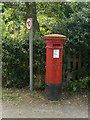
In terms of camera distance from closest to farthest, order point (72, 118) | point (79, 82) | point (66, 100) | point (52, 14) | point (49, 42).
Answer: point (72, 118), point (49, 42), point (66, 100), point (79, 82), point (52, 14)

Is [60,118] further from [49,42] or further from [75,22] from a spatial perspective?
[75,22]

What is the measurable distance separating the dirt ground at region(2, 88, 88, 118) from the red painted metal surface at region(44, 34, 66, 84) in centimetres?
61

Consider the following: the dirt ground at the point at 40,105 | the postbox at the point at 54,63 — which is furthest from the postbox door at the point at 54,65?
the dirt ground at the point at 40,105

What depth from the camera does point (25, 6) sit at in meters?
6.16

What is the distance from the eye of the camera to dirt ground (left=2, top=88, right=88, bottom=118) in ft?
12.1

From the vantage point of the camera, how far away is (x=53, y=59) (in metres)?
4.26

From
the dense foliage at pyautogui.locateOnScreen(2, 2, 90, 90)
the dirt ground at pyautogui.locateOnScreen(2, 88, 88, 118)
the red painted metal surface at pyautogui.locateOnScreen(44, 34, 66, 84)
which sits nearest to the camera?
the dirt ground at pyautogui.locateOnScreen(2, 88, 88, 118)

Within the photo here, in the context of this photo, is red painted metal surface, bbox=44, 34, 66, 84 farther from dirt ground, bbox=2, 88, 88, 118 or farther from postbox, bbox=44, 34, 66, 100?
dirt ground, bbox=2, 88, 88, 118

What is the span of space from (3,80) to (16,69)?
0.66 metres

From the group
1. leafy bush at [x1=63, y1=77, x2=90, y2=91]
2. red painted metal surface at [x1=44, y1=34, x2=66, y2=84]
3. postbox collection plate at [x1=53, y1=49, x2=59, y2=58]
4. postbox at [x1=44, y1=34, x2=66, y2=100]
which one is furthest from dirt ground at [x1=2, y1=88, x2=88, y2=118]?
postbox collection plate at [x1=53, y1=49, x2=59, y2=58]

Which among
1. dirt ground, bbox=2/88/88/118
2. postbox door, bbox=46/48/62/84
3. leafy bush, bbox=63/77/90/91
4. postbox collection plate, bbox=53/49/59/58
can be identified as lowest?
dirt ground, bbox=2/88/88/118

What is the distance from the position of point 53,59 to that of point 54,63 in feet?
0.35

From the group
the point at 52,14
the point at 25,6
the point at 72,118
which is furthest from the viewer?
the point at 52,14

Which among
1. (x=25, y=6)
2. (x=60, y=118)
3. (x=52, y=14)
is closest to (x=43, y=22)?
(x=52, y=14)
